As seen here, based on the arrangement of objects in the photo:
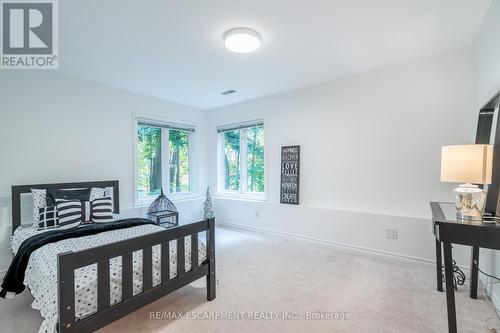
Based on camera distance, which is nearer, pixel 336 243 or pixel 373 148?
pixel 373 148

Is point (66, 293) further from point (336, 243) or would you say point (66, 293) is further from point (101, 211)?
point (336, 243)

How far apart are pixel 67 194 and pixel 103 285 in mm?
1905

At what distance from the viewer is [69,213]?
269 centimetres

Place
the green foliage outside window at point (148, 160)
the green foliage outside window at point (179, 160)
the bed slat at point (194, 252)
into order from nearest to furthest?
the bed slat at point (194, 252)
the green foliage outside window at point (148, 160)
the green foliage outside window at point (179, 160)

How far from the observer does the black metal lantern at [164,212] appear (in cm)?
382

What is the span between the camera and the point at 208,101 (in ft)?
14.7

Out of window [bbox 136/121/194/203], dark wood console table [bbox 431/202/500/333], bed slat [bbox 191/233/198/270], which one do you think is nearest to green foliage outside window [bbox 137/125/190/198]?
window [bbox 136/121/194/203]

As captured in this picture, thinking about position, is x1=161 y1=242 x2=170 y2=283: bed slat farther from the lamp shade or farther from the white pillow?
the lamp shade

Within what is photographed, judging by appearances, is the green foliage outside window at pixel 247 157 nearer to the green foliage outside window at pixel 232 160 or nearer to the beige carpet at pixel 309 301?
the green foliage outside window at pixel 232 160

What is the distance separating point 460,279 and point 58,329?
3.28 m

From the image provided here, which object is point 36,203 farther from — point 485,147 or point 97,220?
point 485,147

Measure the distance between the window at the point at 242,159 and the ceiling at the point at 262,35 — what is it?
1.27 m

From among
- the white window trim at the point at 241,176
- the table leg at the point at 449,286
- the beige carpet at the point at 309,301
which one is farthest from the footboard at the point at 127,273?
the white window trim at the point at 241,176

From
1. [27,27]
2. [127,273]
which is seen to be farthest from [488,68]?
[27,27]
